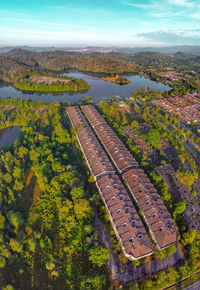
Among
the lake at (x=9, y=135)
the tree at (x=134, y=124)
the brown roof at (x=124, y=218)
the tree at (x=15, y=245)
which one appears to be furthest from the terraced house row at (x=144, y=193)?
the lake at (x=9, y=135)

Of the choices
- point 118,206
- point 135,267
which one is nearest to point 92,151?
point 118,206

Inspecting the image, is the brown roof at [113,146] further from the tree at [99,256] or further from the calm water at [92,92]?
the calm water at [92,92]

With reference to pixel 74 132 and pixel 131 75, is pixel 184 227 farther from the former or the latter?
pixel 131 75

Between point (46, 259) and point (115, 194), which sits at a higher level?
point (115, 194)

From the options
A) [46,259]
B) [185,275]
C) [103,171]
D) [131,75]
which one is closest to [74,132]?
[103,171]

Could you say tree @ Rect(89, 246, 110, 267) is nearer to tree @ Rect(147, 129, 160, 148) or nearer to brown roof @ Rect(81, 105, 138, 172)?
brown roof @ Rect(81, 105, 138, 172)

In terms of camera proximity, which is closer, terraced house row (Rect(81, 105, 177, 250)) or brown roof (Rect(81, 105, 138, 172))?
terraced house row (Rect(81, 105, 177, 250))

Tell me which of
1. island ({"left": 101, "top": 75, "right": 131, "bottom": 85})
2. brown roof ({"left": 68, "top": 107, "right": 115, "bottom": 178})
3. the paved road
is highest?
island ({"left": 101, "top": 75, "right": 131, "bottom": 85})

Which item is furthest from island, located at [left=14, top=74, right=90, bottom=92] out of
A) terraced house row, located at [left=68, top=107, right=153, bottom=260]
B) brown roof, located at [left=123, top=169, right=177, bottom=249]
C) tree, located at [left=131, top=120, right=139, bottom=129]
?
brown roof, located at [left=123, top=169, right=177, bottom=249]
